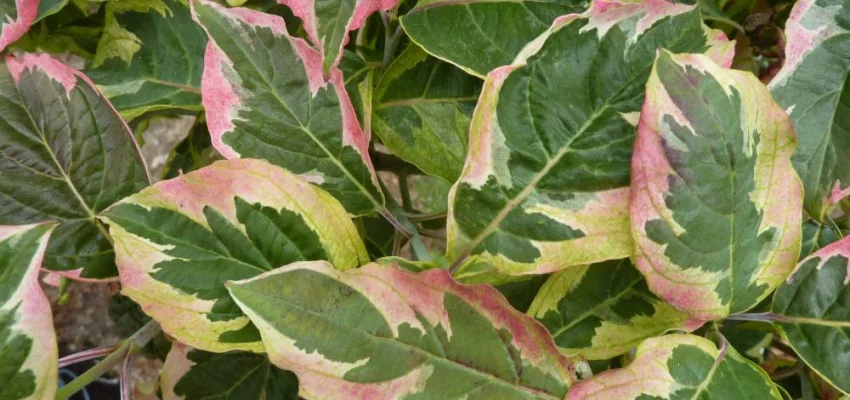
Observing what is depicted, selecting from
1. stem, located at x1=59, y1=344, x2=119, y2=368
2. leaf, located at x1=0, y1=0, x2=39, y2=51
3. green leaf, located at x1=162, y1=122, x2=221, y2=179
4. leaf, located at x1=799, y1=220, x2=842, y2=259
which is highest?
leaf, located at x1=0, y1=0, x2=39, y2=51

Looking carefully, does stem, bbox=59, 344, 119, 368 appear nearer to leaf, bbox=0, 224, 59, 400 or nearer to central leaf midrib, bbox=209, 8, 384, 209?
leaf, bbox=0, 224, 59, 400

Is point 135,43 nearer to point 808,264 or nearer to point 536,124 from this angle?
point 536,124

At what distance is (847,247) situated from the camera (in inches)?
20.0

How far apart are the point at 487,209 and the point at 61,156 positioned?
324 mm

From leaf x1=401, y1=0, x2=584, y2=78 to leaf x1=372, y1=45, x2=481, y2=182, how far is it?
0.17ft

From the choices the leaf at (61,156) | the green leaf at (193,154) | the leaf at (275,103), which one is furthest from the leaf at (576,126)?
the green leaf at (193,154)

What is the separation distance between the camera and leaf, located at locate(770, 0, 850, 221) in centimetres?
54

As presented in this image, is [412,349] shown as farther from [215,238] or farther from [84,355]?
[84,355]

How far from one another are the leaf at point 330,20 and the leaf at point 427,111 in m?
0.13

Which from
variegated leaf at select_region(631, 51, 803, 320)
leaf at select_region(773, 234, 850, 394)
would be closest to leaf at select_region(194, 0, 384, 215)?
variegated leaf at select_region(631, 51, 803, 320)

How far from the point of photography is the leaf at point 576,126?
19.3 inches

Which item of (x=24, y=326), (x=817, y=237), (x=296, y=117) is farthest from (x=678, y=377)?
(x=24, y=326)

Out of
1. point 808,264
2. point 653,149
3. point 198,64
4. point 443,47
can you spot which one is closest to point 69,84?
point 198,64

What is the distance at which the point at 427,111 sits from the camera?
25.0 inches
